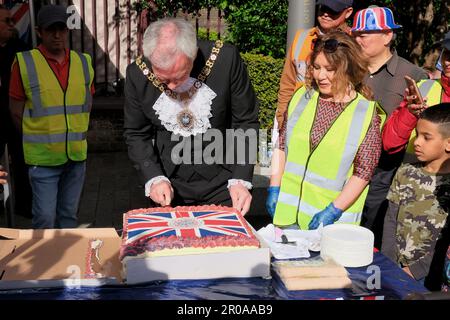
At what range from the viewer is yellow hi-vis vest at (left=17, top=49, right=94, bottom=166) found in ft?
11.3

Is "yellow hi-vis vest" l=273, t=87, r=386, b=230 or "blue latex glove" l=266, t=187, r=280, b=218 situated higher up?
"yellow hi-vis vest" l=273, t=87, r=386, b=230

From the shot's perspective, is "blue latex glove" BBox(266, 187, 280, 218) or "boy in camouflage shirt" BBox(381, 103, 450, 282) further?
"blue latex glove" BBox(266, 187, 280, 218)

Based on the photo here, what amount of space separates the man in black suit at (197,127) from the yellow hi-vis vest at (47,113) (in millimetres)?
963

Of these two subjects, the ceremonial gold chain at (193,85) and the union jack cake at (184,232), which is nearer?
the union jack cake at (184,232)

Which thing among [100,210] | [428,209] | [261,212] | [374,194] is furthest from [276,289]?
[100,210]

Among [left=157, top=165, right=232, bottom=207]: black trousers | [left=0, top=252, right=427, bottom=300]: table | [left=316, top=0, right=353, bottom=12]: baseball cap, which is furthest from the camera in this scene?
[left=316, top=0, right=353, bottom=12]: baseball cap

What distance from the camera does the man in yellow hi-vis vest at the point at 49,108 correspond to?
3467mm

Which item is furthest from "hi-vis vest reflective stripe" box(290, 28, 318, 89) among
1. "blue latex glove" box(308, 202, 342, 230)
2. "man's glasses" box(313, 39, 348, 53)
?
"blue latex glove" box(308, 202, 342, 230)

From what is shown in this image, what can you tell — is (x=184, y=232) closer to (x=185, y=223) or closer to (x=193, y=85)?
(x=185, y=223)

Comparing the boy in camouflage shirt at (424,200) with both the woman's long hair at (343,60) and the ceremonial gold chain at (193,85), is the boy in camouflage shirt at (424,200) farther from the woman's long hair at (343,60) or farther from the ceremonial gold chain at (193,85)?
the ceremonial gold chain at (193,85)

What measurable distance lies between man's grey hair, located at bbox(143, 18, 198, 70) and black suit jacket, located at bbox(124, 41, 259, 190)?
0.32m

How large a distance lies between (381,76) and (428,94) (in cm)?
39

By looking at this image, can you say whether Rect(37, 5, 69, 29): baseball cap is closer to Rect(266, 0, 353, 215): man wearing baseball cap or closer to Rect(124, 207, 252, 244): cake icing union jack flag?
Rect(266, 0, 353, 215): man wearing baseball cap

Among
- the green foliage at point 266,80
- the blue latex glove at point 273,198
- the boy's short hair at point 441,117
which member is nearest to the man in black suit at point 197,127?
the blue latex glove at point 273,198
